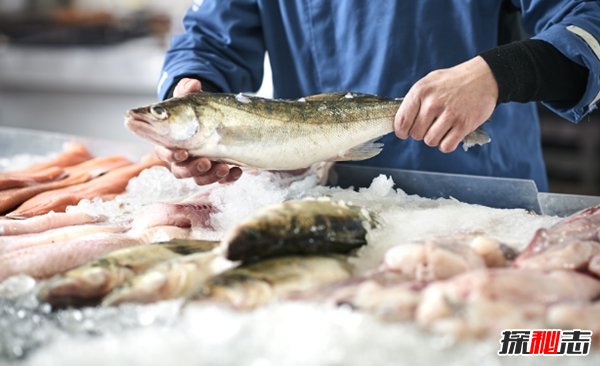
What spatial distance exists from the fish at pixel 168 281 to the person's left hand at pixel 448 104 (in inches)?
28.7

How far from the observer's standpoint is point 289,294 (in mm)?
1231

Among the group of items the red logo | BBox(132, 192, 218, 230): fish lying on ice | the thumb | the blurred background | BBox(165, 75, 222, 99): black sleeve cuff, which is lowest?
the blurred background

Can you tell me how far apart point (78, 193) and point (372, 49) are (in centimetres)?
103

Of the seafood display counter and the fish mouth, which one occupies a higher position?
the fish mouth

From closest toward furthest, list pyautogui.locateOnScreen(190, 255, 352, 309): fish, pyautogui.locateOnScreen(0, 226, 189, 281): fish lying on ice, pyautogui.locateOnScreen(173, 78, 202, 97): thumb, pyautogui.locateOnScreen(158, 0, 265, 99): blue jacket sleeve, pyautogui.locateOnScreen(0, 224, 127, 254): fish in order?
pyautogui.locateOnScreen(190, 255, 352, 309): fish, pyautogui.locateOnScreen(0, 226, 189, 281): fish lying on ice, pyautogui.locateOnScreen(0, 224, 127, 254): fish, pyautogui.locateOnScreen(173, 78, 202, 97): thumb, pyautogui.locateOnScreen(158, 0, 265, 99): blue jacket sleeve

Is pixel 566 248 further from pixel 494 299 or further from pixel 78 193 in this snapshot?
pixel 78 193

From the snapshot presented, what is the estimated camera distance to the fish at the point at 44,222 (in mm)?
1806

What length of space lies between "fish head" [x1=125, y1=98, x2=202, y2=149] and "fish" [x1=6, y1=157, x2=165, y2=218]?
1.67ft

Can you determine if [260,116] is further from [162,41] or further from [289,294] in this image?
[162,41]

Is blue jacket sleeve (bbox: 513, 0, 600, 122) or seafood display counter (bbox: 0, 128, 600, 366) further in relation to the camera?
blue jacket sleeve (bbox: 513, 0, 600, 122)

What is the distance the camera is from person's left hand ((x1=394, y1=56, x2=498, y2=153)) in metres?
1.85

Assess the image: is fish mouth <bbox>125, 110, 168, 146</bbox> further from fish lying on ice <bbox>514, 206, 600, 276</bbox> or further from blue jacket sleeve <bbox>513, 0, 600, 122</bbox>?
blue jacket sleeve <bbox>513, 0, 600, 122</bbox>

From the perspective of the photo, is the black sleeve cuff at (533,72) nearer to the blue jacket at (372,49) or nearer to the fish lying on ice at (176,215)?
the blue jacket at (372,49)

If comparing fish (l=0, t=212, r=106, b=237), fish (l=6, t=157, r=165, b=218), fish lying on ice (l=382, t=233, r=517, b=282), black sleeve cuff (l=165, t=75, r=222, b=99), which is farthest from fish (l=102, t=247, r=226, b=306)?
black sleeve cuff (l=165, t=75, r=222, b=99)
